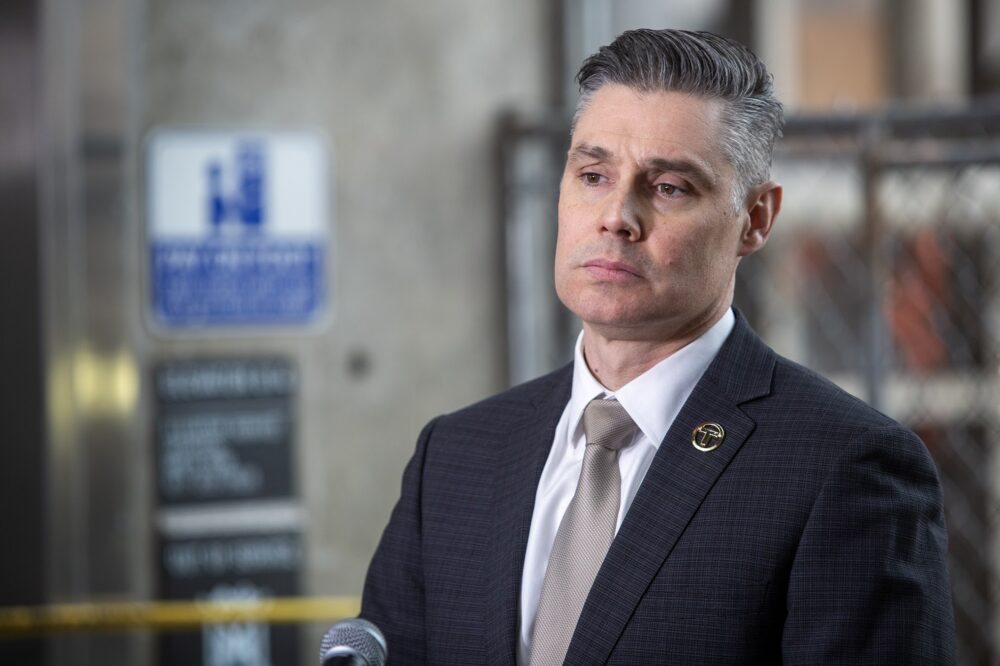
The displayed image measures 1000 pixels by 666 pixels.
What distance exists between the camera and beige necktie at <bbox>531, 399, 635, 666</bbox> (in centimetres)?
135

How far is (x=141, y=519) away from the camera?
3.40 m

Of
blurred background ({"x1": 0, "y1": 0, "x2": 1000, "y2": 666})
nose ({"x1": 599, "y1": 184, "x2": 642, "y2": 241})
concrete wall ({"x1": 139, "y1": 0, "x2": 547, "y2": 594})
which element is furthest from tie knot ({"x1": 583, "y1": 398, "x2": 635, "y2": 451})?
concrete wall ({"x1": 139, "y1": 0, "x2": 547, "y2": 594})

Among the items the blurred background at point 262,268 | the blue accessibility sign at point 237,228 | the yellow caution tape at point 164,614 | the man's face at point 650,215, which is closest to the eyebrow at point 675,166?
the man's face at point 650,215

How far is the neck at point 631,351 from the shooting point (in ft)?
4.70

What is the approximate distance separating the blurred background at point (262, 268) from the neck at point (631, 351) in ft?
6.29

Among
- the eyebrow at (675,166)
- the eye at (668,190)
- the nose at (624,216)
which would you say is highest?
the eyebrow at (675,166)

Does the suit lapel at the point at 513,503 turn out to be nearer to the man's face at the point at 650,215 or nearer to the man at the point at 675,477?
the man at the point at 675,477

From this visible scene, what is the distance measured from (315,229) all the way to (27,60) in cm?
Answer: 94

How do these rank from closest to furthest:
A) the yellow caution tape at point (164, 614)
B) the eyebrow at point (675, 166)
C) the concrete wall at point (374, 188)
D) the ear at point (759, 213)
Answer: the eyebrow at point (675, 166) < the ear at point (759, 213) < the yellow caution tape at point (164, 614) < the concrete wall at point (374, 188)

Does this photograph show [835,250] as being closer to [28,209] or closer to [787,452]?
[28,209]

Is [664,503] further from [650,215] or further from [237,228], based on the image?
[237,228]

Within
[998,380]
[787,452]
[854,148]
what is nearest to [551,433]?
[787,452]

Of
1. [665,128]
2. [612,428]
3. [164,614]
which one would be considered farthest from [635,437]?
[164,614]

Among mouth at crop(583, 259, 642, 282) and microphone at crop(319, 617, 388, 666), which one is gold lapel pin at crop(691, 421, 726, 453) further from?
microphone at crop(319, 617, 388, 666)
